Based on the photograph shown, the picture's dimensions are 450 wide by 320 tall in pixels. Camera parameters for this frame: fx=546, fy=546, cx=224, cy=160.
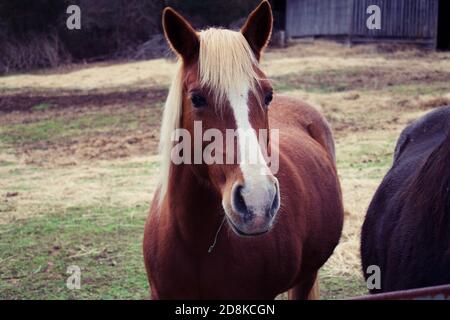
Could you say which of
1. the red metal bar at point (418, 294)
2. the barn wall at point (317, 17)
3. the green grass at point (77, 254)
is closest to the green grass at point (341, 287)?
the green grass at point (77, 254)

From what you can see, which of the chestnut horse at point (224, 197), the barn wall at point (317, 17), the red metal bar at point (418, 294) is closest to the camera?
the red metal bar at point (418, 294)

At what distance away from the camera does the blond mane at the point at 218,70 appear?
2.21 metres

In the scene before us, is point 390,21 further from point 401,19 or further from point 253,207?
point 253,207

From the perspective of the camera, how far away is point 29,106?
13180 millimetres

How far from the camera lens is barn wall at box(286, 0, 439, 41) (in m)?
18.9

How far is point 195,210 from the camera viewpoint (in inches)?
100

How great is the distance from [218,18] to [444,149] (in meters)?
20.0

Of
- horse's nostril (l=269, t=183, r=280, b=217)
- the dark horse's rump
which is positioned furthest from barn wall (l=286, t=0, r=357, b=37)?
horse's nostril (l=269, t=183, r=280, b=217)

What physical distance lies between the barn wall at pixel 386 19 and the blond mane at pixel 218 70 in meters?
18.1

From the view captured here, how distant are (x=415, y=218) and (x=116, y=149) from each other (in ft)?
24.4

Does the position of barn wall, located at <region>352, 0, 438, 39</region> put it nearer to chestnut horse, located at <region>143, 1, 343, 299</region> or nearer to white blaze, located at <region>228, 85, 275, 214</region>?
chestnut horse, located at <region>143, 1, 343, 299</region>

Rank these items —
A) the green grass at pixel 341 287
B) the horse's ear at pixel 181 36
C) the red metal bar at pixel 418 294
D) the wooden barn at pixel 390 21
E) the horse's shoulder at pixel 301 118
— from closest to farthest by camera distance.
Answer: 1. the red metal bar at pixel 418 294
2. the horse's ear at pixel 181 36
3. the horse's shoulder at pixel 301 118
4. the green grass at pixel 341 287
5. the wooden barn at pixel 390 21

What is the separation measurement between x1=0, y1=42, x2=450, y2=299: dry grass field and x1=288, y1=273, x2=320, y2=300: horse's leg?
1.44 ft

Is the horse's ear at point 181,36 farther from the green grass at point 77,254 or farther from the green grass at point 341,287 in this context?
the green grass at point 341,287
